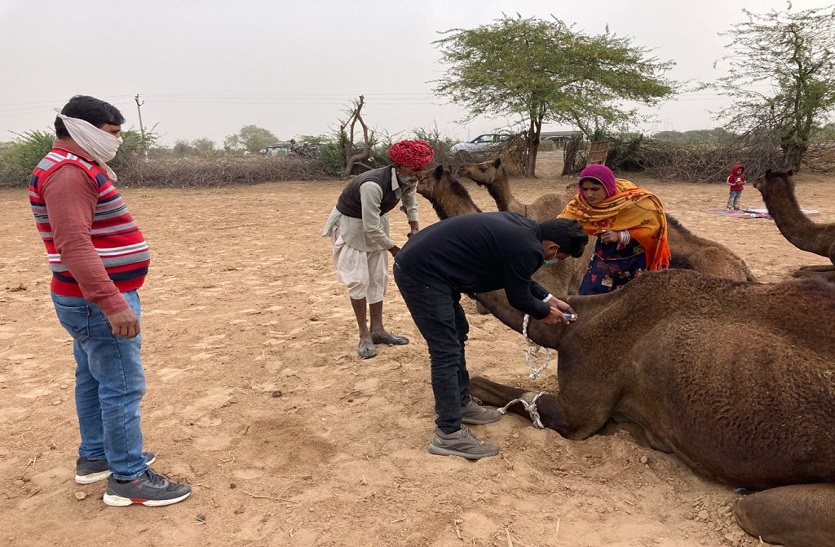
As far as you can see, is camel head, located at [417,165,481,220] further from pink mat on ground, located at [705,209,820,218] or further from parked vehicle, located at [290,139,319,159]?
parked vehicle, located at [290,139,319,159]

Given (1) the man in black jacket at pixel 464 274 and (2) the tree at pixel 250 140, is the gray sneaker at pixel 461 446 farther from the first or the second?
(2) the tree at pixel 250 140

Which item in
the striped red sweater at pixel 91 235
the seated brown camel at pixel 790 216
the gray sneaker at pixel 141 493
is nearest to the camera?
the striped red sweater at pixel 91 235

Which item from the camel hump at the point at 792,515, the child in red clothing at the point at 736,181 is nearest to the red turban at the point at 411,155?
the camel hump at the point at 792,515

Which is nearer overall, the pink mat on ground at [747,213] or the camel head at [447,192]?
the camel head at [447,192]

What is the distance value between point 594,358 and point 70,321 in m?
2.92

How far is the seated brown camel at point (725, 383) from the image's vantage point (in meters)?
2.83

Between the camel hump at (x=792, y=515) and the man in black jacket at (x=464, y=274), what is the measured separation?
4.51 feet

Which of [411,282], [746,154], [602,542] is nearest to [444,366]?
[411,282]

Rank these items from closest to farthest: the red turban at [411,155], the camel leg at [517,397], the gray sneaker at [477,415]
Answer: the camel leg at [517,397] < the gray sneaker at [477,415] < the red turban at [411,155]

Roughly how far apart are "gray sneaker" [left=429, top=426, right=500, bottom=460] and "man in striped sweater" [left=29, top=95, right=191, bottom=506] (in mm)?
1458

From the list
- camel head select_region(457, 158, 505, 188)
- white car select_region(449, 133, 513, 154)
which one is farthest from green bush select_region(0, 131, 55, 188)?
camel head select_region(457, 158, 505, 188)

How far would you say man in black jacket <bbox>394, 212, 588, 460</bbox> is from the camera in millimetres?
3354

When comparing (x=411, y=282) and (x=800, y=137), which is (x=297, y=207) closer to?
(x=411, y=282)

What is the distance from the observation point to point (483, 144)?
2561 cm
